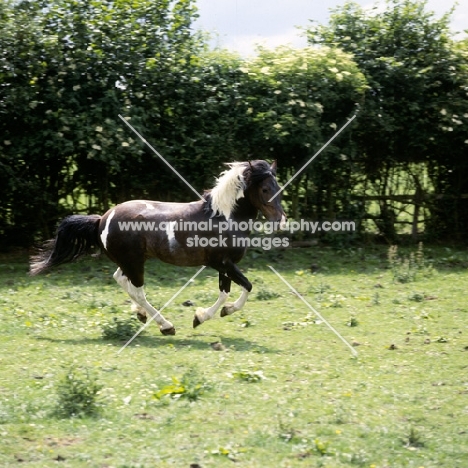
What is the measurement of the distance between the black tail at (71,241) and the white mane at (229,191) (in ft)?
5.05

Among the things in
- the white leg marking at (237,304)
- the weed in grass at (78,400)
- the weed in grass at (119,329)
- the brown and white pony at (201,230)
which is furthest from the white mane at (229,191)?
the weed in grass at (78,400)

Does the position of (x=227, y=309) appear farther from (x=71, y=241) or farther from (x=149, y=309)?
(x=71, y=241)

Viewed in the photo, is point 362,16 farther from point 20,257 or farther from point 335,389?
point 335,389

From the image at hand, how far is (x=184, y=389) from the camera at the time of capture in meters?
6.68

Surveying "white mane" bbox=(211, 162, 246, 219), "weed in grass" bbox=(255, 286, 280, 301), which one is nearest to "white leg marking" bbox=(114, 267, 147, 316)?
"white mane" bbox=(211, 162, 246, 219)

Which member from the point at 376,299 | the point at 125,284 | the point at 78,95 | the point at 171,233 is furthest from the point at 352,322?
the point at 78,95

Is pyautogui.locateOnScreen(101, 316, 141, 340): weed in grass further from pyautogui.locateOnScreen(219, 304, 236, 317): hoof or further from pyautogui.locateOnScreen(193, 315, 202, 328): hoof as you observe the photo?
pyautogui.locateOnScreen(219, 304, 236, 317): hoof

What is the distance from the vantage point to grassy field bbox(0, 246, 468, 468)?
5.64 meters

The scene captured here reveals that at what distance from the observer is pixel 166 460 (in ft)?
17.7

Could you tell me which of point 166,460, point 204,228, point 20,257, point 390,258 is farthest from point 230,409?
point 20,257

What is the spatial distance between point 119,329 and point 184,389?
2.46m

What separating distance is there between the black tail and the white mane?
1539 mm

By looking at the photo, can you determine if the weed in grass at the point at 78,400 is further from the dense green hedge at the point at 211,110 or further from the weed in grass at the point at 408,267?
the dense green hedge at the point at 211,110

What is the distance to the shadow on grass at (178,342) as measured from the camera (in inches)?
334
